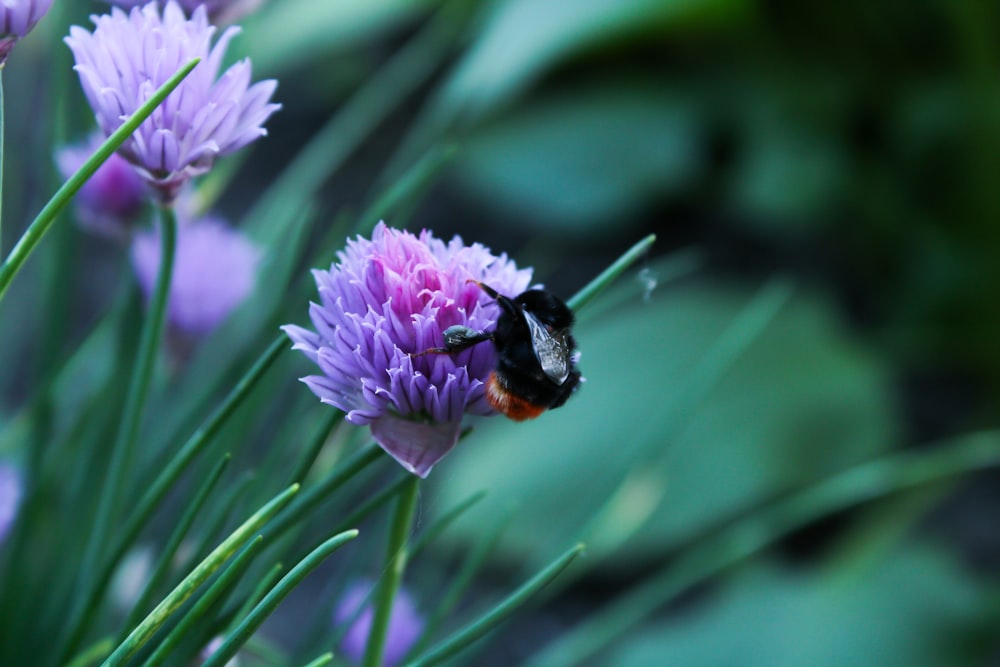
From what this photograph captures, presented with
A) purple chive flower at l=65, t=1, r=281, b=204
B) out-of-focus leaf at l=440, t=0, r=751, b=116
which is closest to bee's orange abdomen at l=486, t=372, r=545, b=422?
purple chive flower at l=65, t=1, r=281, b=204

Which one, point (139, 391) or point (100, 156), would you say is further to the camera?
→ point (139, 391)

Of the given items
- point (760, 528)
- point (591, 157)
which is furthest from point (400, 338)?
point (591, 157)

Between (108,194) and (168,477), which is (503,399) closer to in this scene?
(168,477)

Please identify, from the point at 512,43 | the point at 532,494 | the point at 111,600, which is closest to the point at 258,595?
the point at 111,600

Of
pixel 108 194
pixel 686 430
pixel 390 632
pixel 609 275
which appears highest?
pixel 108 194

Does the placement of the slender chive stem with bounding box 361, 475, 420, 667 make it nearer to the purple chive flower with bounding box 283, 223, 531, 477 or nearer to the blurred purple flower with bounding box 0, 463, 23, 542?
the purple chive flower with bounding box 283, 223, 531, 477

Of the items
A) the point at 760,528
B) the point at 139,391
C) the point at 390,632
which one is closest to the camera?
the point at 139,391

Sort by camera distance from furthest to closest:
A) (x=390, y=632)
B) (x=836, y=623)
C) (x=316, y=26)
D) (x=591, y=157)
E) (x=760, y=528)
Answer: (x=591, y=157), (x=316, y=26), (x=836, y=623), (x=760, y=528), (x=390, y=632)
